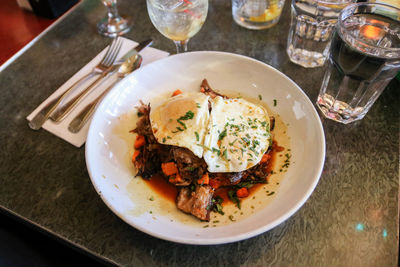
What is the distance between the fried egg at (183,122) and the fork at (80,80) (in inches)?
25.6

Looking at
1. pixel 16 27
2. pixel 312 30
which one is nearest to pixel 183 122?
pixel 312 30

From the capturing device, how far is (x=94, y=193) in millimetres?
1420

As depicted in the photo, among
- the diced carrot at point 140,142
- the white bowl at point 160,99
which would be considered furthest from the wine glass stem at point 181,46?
the diced carrot at point 140,142

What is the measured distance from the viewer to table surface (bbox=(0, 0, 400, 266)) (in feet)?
3.97

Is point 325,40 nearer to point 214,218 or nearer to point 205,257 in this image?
point 214,218

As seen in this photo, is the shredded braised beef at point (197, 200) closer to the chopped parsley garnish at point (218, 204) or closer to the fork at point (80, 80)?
the chopped parsley garnish at point (218, 204)

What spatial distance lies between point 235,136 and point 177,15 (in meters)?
0.75

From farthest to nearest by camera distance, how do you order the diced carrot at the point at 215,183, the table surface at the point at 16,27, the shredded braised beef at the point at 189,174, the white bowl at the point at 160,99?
the table surface at the point at 16,27 → the diced carrot at the point at 215,183 → the shredded braised beef at the point at 189,174 → the white bowl at the point at 160,99

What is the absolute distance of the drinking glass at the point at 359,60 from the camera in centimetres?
134

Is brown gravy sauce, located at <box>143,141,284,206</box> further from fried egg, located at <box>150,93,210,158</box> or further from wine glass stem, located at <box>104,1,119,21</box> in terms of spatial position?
wine glass stem, located at <box>104,1,119,21</box>

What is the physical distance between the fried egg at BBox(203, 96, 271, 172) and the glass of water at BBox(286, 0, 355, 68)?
707mm

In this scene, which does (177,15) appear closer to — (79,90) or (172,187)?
(79,90)

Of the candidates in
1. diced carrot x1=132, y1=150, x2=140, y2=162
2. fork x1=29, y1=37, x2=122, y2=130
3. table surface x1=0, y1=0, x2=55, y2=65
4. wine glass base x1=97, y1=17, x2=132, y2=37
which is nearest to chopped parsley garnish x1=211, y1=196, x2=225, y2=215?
diced carrot x1=132, y1=150, x2=140, y2=162

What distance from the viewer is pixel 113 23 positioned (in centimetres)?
227
